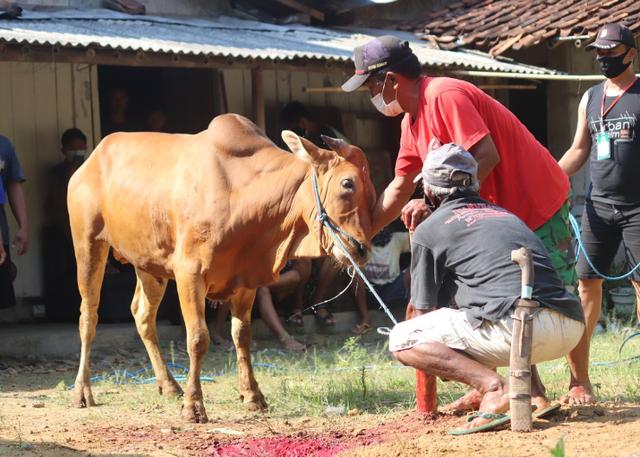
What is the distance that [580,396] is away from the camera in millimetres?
6367

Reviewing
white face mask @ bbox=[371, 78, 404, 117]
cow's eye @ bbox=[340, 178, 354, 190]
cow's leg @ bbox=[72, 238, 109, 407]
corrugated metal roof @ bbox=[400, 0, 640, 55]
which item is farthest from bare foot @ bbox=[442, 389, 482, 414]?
corrugated metal roof @ bbox=[400, 0, 640, 55]

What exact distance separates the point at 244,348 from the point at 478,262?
265 centimetres

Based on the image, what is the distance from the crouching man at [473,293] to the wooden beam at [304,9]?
28.3ft

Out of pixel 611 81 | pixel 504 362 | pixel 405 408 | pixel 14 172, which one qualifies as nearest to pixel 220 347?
pixel 14 172

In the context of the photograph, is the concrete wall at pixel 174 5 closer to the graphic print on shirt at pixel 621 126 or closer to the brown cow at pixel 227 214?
the brown cow at pixel 227 214

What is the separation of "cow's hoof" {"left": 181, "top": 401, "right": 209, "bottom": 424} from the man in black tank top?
8.05 feet

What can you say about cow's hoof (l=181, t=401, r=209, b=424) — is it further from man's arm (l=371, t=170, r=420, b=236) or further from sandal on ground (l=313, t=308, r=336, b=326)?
sandal on ground (l=313, t=308, r=336, b=326)

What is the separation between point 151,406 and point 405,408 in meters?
1.84

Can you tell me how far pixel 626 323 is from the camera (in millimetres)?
11555

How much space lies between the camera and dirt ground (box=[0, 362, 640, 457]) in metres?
5.10

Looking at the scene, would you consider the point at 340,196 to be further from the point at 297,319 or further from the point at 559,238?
the point at 297,319

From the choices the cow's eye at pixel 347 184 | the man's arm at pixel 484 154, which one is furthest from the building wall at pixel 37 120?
the man's arm at pixel 484 154

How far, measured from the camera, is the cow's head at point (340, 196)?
6754mm

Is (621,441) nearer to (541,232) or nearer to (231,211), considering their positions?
(541,232)
